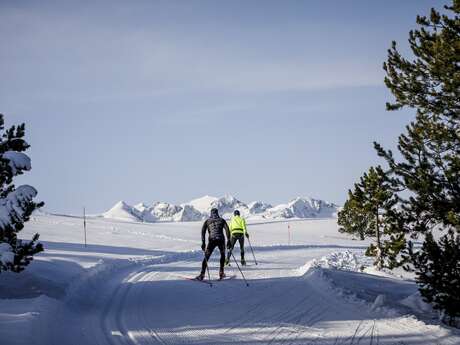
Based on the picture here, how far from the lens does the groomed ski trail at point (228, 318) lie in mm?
7820

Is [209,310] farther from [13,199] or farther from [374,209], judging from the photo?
[374,209]

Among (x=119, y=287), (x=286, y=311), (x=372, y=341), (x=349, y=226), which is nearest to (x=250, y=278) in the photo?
(x=119, y=287)

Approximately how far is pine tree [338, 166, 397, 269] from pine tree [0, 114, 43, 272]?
7652 millimetres

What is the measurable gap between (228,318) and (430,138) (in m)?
6.57

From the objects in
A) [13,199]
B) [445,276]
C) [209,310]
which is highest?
[13,199]

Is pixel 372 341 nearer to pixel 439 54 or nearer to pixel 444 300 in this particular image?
pixel 444 300

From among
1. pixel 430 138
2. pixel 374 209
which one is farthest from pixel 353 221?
pixel 430 138

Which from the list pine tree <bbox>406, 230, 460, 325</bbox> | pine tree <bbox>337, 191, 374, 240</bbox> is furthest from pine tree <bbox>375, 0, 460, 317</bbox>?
pine tree <bbox>337, 191, 374, 240</bbox>

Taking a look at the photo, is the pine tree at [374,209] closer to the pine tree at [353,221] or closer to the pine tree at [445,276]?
the pine tree at [353,221]

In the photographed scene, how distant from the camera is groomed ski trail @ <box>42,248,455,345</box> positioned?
7.82m

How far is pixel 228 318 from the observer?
9445 mm

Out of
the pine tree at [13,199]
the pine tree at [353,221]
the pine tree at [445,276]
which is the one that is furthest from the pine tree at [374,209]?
the pine tree at [13,199]

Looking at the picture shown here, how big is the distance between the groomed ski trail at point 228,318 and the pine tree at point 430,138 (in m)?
2.03

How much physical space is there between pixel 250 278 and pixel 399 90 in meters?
7.24
